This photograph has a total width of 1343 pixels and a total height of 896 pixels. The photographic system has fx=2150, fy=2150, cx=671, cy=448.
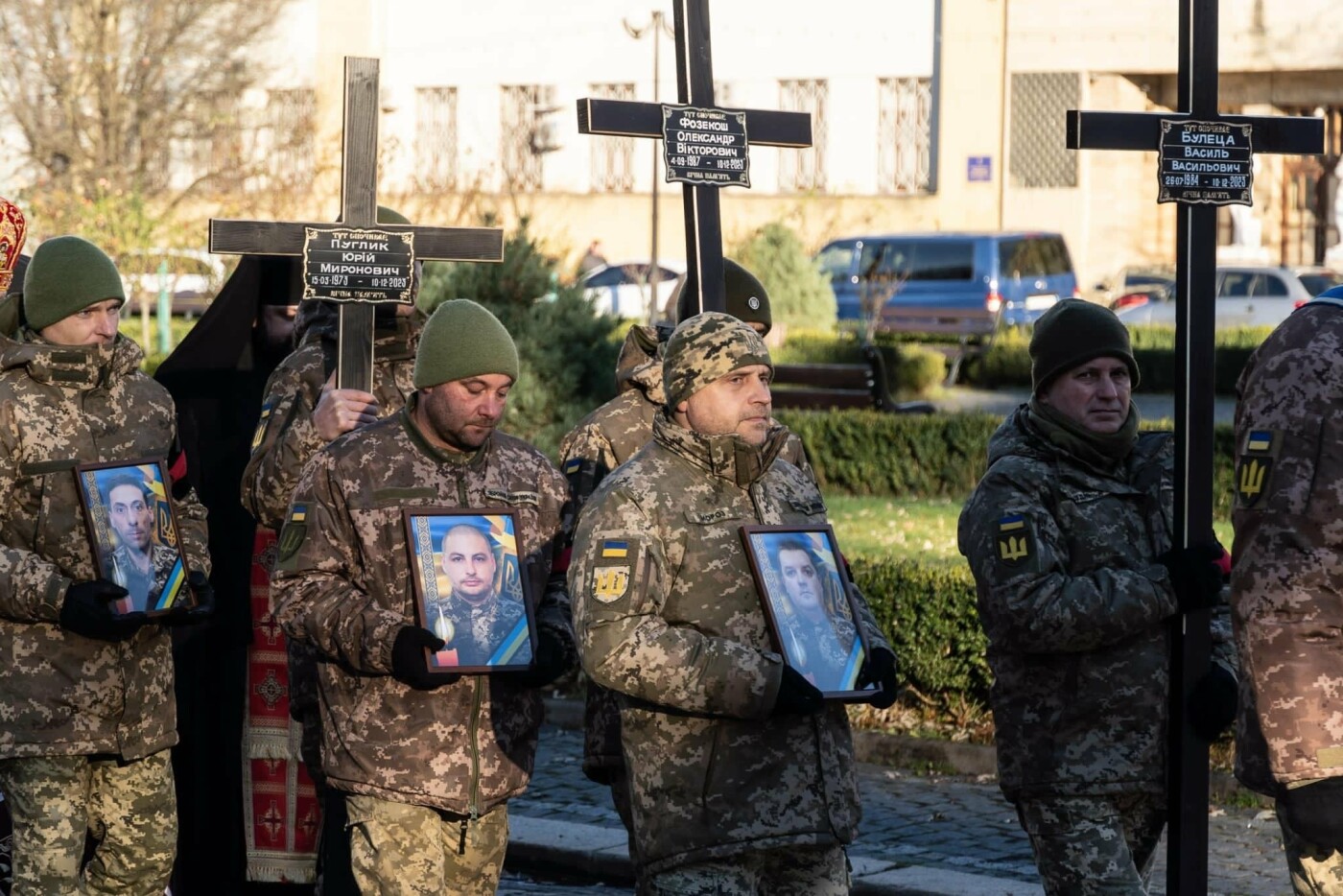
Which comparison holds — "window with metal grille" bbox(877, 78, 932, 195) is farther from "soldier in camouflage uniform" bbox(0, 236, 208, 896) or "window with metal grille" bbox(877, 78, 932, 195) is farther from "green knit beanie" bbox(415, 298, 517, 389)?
"green knit beanie" bbox(415, 298, 517, 389)

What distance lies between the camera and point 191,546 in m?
6.21

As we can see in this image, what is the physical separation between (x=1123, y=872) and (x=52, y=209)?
23322 mm

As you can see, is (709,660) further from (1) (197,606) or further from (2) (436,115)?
(2) (436,115)

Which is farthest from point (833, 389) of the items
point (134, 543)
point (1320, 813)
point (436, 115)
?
point (436, 115)

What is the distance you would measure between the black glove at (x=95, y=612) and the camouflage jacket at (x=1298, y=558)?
2.92m

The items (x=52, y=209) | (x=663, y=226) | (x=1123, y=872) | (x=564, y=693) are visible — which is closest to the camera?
(x=1123, y=872)

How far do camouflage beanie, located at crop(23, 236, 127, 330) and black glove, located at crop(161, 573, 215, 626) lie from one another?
82 centimetres

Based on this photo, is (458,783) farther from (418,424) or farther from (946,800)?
(946,800)

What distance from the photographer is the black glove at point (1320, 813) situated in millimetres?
4461

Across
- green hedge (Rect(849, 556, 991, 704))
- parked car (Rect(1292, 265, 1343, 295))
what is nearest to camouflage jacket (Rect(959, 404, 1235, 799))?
green hedge (Rect(849, 556, 991, 704))

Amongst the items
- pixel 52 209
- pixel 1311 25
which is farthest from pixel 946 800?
pixel 1311 25

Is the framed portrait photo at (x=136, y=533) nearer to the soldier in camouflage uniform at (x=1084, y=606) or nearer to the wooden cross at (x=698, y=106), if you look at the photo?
the wooden cross at (x=698, y=106)

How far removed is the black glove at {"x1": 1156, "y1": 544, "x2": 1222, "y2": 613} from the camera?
5.12 m

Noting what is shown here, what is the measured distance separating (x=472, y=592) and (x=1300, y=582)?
2006 mm
